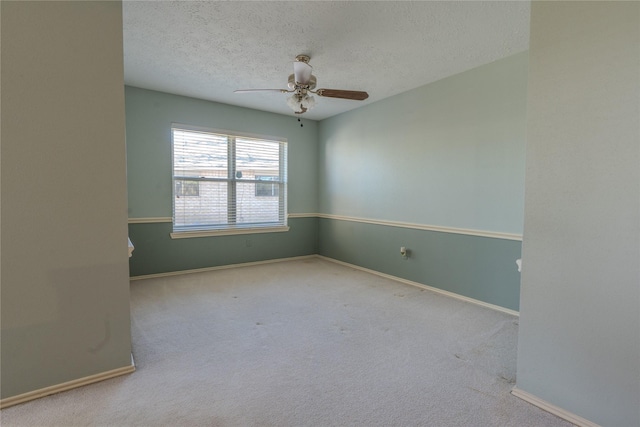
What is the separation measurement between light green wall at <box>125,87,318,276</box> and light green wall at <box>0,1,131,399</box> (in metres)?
2.46

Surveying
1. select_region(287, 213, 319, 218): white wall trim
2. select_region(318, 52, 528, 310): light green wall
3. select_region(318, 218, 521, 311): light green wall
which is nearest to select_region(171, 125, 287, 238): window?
select_region(287, 213, 319, 218): white wall trim

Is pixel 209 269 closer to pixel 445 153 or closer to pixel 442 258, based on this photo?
pixel 442 258

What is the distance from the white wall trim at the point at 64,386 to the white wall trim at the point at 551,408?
241 cm

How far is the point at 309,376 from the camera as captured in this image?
6.50 ft

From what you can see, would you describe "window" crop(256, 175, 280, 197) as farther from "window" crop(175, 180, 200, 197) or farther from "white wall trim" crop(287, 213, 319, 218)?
"window" crop(175, 180, 200, 197)

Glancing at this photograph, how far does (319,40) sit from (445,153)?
6.35 ft

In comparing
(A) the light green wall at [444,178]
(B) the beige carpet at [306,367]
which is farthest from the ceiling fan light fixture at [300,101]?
(B) the beige carpet at [306,367]

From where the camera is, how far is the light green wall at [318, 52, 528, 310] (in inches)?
121

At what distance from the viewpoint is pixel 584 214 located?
154 centimetres

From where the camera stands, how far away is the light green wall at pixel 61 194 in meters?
1.66

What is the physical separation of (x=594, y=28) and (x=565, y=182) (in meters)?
0.75

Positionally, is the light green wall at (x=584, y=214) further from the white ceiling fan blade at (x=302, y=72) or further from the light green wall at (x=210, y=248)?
the light green wall at (x=210, y=248)

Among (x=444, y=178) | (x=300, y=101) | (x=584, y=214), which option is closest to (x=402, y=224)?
(x=444, y=178)

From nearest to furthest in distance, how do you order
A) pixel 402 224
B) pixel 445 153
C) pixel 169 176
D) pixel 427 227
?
1. pixel 445 153
2. pixel 427 227
3. pixel 402 224
4. pixel 169 176
